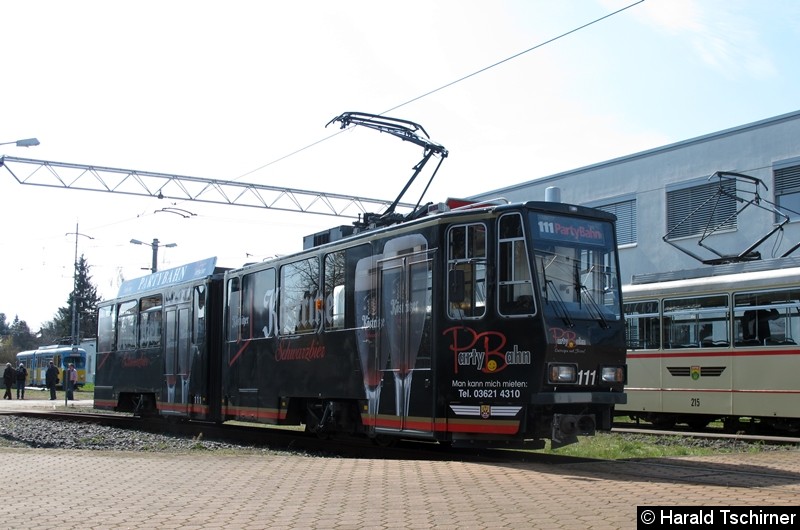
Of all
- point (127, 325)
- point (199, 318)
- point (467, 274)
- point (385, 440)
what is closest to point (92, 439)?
point (199, 318)

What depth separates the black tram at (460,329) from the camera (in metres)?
10.8

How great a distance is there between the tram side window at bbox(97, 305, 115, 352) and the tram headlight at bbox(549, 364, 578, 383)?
50.4ft

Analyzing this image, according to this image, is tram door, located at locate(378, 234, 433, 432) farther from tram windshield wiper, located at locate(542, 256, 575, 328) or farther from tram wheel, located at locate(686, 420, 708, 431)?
tram wheel, located at locate(686, 420, 708, 431)

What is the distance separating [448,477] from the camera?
360 inches

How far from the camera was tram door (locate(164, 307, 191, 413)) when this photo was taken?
1892 centimetres

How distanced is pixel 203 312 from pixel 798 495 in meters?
12.9

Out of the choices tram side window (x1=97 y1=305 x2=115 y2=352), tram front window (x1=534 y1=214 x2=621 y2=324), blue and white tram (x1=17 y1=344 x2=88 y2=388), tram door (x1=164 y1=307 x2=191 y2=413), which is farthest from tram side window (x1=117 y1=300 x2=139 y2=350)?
blue and white tram (x1=17 y1=344 x2=88 y2=388)

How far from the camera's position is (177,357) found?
63.6ft

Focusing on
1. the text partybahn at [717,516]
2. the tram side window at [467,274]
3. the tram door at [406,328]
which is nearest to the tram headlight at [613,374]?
the tram side window at [467,274]

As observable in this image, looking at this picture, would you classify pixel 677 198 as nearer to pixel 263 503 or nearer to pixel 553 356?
pixel 553 356

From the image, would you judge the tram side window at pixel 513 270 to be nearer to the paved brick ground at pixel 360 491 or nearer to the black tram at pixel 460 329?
the black tram at pixel 460 329

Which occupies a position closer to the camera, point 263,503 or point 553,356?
point 263,503

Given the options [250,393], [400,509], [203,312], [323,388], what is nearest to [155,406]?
[203,312]

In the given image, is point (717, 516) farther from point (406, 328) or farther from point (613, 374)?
point (406, 328)
